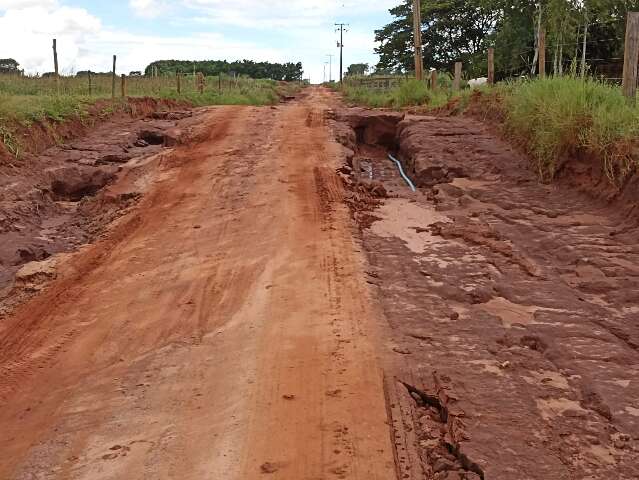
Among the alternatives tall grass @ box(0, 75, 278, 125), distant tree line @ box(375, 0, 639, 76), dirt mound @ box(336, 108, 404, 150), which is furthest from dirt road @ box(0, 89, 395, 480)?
distant tree line @ box(375, 0, 639, 76)

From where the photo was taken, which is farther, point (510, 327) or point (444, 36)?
point (444, 36)

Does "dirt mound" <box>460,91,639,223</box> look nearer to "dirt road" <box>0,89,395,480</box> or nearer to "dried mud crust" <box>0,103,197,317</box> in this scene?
"dirt road" <box>0,89,395,480</box>

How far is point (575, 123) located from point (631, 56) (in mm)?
1105

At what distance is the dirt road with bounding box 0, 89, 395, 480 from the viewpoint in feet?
10.3

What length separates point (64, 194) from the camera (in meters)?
9.62

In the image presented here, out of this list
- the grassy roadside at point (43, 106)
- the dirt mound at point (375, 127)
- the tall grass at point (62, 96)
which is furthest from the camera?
the dirt mound at point (375, 127)

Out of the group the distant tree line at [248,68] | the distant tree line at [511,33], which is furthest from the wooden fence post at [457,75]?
the distant tree line at [248,68]

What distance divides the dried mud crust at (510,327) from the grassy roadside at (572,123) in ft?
A: 1.42

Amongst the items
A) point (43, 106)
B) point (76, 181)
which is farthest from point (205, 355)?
point (43, 106)

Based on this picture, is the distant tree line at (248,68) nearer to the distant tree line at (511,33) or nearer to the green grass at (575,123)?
the distant tree line at (511,33)

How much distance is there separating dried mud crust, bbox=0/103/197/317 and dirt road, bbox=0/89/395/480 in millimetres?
440

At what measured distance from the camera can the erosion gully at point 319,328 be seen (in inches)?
123

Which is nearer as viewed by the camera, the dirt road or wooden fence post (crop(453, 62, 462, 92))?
the dirt road

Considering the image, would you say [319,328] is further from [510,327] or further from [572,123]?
[572,123]
